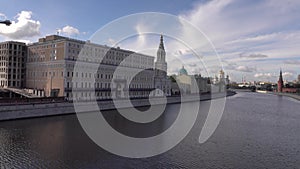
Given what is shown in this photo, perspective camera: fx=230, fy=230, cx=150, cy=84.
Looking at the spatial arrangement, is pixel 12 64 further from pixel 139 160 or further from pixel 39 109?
pixel 139 160

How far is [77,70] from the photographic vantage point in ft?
170

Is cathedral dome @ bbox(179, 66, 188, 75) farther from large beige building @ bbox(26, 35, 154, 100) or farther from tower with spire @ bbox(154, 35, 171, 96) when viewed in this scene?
large beige building @ bbox(26, 35, 154, 100)

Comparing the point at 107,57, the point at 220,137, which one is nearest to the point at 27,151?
the point at 220,137

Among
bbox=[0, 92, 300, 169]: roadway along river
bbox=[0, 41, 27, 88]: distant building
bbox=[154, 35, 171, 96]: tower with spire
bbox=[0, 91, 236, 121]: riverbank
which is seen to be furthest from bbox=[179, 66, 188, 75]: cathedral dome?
bbox=[0, 92, 300, 169]: roadway along river

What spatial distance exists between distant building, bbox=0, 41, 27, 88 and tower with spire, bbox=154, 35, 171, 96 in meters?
40.4

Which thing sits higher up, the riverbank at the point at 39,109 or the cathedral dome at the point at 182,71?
the cathedral dome at the point at 182,71

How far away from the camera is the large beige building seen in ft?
166

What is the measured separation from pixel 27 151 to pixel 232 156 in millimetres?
18828

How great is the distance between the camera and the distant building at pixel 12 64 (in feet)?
188

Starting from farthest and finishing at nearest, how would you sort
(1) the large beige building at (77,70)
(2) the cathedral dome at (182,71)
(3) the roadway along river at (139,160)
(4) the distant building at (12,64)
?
(2) the cathedral dome at (182,71) < (4) the distant building at (12,64) < (1) the large beige building at (77,70) < (3) the roadway along river at (139,160)

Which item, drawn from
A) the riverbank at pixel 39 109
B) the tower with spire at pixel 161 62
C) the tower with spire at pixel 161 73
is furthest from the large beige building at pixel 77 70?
the tower with spire at pixel 161 62

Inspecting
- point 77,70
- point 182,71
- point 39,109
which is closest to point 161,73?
point 77,70

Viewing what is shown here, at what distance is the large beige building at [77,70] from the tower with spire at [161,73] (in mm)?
14131

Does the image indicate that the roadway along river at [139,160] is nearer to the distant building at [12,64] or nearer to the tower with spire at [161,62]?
the distant building at [12,64]
